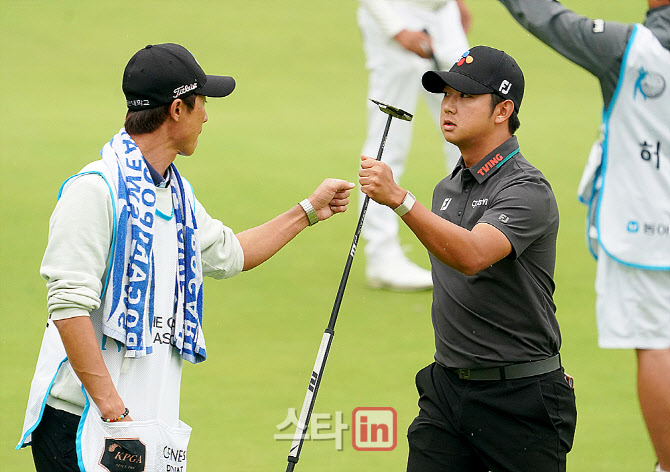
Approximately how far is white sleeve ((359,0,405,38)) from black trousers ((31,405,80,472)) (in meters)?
4.48

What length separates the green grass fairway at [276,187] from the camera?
5543 millimetres

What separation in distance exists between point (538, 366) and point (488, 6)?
13.2 metres

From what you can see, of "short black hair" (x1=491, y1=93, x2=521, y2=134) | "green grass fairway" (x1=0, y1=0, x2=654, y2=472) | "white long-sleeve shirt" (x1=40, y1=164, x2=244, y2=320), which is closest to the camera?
"white long-sleeve shirt" (x1=40, y1=164, x2=244, y2=320)

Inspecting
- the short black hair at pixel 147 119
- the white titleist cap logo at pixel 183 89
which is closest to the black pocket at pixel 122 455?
the short black hair at pixel 147 119

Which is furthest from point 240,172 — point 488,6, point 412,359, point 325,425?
point 488,6

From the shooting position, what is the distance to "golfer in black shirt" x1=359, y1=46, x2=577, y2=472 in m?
3.68

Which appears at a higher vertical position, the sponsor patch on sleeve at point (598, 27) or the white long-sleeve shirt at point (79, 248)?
the sponsor patch on sleeve at point (598, 27)

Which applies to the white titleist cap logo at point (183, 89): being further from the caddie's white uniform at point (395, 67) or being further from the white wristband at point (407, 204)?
the caddie's white uniform at point (395, 67)

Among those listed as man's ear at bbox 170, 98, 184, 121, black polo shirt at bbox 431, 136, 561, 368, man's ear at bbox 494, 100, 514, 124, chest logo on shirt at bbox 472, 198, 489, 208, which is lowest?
black polo shirt at bbox 431, 136, 561, 368

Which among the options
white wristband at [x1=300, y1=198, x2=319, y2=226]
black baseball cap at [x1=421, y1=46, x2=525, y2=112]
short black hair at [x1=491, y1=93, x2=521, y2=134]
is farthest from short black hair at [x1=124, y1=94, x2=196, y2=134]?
short black hair at [x1=491, y1=93, x2=521, y2=134]

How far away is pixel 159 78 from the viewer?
3.37 metres

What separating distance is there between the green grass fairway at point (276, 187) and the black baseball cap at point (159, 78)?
6.86 ft

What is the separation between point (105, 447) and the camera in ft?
10.4

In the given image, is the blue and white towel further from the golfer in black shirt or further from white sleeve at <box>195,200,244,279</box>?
the golfer in black shirt
